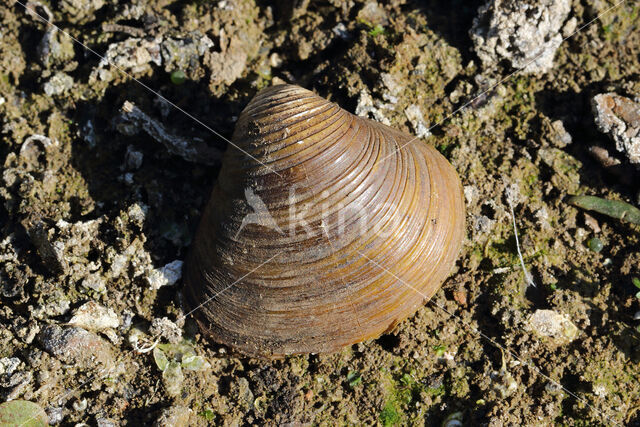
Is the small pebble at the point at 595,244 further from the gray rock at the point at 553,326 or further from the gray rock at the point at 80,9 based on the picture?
the gray rock at the point at 80,9

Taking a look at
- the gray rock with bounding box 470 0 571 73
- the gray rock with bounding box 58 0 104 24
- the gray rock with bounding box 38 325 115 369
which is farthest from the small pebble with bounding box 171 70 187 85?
the gray rock with bounding box 470 0 571 73

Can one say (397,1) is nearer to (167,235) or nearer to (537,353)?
(167,235)

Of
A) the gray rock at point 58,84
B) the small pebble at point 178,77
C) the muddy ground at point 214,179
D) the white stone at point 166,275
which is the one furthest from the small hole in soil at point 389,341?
the gray rock at point 58,84

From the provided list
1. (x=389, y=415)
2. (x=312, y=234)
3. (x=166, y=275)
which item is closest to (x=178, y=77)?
(x=166, y=275)

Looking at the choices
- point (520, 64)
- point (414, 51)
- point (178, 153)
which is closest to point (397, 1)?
point (414, 51)

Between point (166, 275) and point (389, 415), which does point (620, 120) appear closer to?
point (389, 415)

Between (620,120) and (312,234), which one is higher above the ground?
(620,120)

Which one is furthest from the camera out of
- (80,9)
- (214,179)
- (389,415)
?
(80,9)
